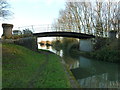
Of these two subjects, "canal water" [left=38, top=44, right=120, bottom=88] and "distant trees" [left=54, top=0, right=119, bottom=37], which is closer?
"canal water" [left=38, top=44, right=120, bottom=88]

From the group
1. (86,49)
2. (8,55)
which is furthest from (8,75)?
(86,49)

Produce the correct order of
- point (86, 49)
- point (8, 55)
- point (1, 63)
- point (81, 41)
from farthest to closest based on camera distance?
point (81, 41) → point (86, 49) → point (8, 55) → point (1, 63)

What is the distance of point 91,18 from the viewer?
102 feet

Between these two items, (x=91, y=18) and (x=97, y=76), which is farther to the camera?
(x=91, y=18)

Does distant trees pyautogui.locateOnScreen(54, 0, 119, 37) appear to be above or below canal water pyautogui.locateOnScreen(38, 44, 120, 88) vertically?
above

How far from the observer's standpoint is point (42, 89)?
5.11 m

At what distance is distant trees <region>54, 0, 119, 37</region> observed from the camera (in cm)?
2781

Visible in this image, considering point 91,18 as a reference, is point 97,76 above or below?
below

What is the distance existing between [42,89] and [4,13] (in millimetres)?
14649

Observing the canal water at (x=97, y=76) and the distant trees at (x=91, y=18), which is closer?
the canal water at (x=97, y=76)

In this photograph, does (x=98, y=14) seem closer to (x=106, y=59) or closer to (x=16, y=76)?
(x=106, y=59)

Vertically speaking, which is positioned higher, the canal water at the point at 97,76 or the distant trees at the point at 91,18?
the distant trees at the point at 91,18

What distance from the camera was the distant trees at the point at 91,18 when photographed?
27812mm

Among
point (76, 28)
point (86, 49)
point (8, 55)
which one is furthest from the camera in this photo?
point (76, 28)
